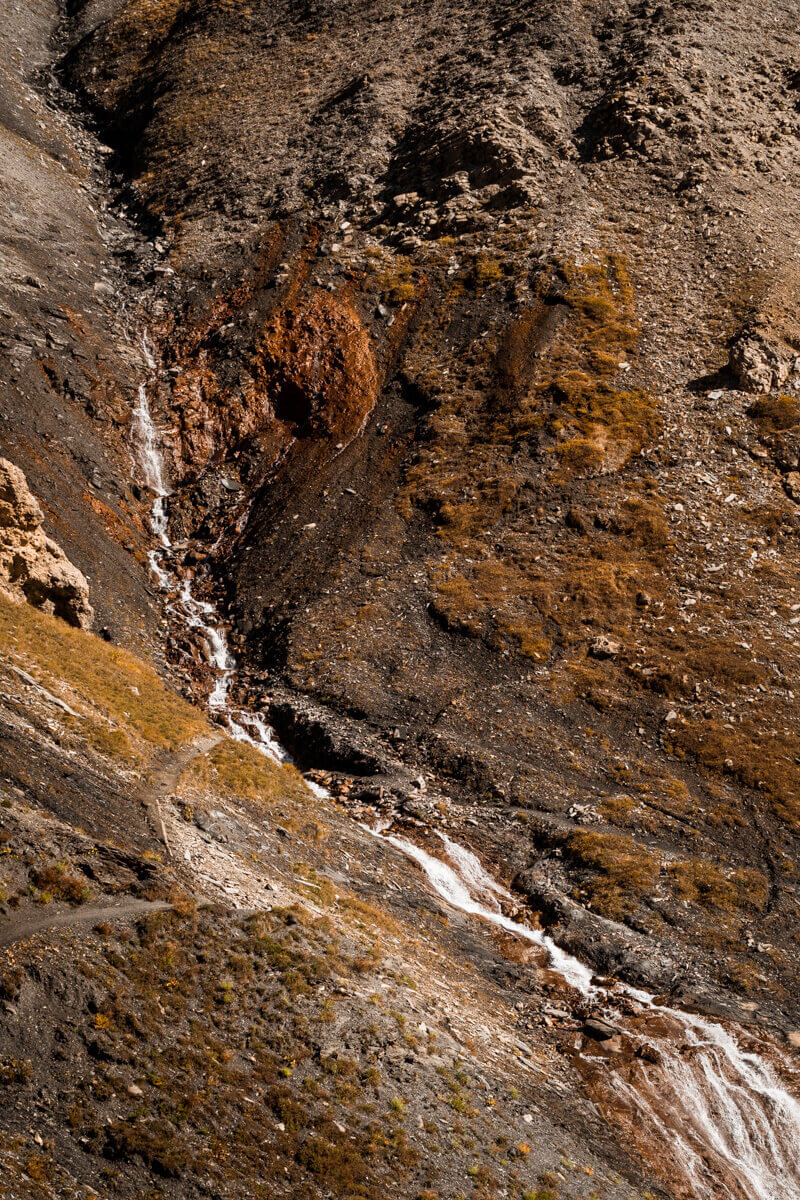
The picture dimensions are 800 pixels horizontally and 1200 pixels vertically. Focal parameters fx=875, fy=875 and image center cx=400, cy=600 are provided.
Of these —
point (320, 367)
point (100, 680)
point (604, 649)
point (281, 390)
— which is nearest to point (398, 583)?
point (604, 649)

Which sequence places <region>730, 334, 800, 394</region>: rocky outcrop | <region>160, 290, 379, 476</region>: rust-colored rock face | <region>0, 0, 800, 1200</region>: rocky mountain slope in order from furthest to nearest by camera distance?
<region>160, 290, 379, 476</region>: rust-colored rock face
<region>730, 334, 800, 394</region>: rocky outcrop
<region>0, 0, 800, 1200</region>: rocky mountain slope

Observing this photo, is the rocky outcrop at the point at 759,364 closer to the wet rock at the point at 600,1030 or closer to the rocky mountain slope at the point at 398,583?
the rocky mountain slope at the point at 398,583

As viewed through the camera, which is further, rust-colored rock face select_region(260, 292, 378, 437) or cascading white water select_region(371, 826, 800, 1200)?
rust-colored rock face select_region(260, 292, 378, 437)

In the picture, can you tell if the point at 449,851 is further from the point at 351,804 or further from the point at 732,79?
the point at 732,79

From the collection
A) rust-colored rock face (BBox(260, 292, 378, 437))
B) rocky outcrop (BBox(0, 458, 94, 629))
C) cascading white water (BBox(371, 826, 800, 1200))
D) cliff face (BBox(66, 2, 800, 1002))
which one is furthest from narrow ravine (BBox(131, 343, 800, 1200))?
rust-colored rock face (BBox(260, 292, 378, 437))

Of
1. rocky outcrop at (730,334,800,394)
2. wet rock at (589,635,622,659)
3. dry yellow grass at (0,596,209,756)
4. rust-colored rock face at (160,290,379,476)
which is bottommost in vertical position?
dry yellow grass at (0,596,209,756)

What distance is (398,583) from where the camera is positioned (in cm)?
4031

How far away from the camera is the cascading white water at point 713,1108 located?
21406mm

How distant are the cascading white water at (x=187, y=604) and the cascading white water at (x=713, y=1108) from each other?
15649mm

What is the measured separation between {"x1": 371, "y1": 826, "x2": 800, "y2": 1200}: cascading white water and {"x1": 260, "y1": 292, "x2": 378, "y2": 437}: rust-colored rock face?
3240 centimetres

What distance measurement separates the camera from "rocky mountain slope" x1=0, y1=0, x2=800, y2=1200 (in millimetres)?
18438

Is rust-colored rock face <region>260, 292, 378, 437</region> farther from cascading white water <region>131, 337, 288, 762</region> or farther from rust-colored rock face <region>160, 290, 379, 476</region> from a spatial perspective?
cascading white water <region>131, 337, 288, 762</region>

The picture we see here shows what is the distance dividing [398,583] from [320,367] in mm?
16585

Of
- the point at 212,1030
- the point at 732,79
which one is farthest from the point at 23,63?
the point at 212,1030
